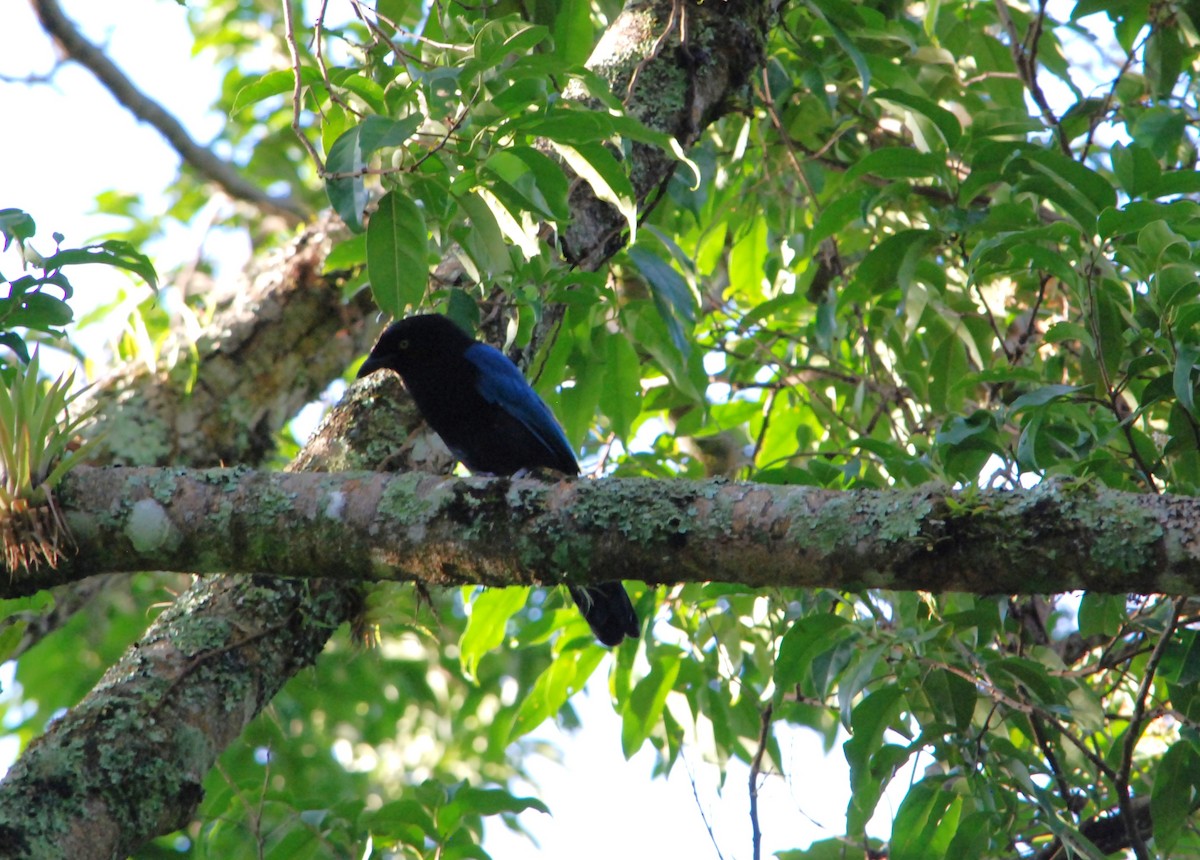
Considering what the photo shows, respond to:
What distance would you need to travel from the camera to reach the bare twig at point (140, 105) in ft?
24.2

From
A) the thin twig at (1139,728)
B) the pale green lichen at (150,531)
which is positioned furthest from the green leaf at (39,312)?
the thin twig at (1139,728)

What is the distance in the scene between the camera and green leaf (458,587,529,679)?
4.36 m

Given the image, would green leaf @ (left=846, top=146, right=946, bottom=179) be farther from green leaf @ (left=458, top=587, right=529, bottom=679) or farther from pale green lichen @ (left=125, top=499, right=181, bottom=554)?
pale green lichen @ (left=125, top=499, right=181, bottom=554)

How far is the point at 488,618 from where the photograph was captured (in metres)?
4.40

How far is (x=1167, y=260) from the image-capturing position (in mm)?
2943

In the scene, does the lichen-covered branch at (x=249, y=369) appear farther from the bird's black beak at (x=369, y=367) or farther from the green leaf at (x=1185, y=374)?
the green leaf at (x=1185, y=374)

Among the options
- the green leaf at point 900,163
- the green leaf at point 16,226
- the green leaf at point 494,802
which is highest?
the green leaf at point 900,163

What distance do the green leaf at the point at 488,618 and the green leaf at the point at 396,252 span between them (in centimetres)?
163

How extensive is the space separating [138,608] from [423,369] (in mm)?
5814

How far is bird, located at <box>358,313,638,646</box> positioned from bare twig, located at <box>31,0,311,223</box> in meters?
4.12

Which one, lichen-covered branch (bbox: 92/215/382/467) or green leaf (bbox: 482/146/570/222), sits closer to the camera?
green leaf (bbox: 482/146/570/222)

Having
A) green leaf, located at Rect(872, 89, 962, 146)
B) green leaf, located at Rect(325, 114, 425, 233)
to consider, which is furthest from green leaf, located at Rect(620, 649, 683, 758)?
green leaf, located at Rect(325, 114, 425, 233)

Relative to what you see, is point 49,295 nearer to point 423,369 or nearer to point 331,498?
point 331,498

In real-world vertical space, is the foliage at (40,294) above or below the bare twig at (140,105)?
below
